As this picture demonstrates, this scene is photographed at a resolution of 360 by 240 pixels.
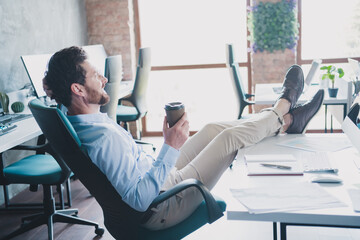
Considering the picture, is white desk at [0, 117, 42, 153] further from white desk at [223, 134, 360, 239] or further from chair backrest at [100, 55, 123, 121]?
white desk at [223, 134, 360, 239]

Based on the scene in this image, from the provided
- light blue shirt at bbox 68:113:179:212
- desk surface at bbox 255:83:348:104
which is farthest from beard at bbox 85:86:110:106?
desk surface at bbox 255:83:348:104

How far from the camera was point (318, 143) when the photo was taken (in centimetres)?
193

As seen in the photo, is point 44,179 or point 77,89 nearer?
point 77,89

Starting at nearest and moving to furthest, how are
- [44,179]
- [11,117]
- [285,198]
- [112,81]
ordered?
[285,198] < [44,179] < [11,117] < [112,81]

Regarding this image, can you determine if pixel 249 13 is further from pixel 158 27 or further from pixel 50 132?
pixel 50 132

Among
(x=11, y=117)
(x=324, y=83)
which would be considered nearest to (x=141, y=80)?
(x=11, y=117)

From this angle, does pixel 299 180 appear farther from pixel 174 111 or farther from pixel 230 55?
pixel 230 55

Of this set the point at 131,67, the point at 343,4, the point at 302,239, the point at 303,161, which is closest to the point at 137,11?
the point at 131,67

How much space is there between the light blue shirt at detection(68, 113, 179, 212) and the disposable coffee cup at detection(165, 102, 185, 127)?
15 cm

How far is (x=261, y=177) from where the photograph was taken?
150cm

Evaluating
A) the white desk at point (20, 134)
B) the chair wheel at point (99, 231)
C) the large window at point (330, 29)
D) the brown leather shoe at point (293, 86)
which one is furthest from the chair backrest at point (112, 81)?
the large window at point (330, 29)

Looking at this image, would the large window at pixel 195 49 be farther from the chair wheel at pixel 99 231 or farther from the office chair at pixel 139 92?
the chair wheel at pixel 99 231

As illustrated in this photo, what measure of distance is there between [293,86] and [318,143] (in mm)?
635

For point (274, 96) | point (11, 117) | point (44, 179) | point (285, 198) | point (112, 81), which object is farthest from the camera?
point (274, 96)
